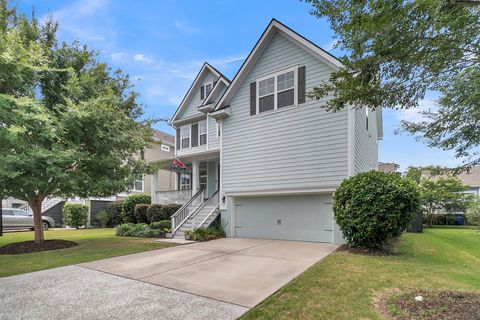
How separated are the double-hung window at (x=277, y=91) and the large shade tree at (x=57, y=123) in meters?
5.26

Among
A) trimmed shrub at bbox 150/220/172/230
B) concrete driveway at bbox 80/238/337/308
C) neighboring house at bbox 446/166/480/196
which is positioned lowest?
trimmed shrub at bbox 150/220/172/230

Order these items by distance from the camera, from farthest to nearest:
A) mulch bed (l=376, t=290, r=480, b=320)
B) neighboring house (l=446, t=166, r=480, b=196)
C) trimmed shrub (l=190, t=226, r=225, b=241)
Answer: neighboring house (l=446, t=166, r=480, b=196) → trimmed shrub (l=190, t=226, r=225, b=241) → mulch bed (l=376, t=290, r=480, b=320)

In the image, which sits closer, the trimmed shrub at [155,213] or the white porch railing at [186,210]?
the white porch railing at [186,210]

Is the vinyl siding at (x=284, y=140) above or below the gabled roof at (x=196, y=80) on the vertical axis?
below

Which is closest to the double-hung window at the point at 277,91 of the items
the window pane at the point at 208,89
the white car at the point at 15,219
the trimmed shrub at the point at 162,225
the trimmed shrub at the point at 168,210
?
the window pane at the point at 208,89

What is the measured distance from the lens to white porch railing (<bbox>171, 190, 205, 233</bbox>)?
45.1 feet

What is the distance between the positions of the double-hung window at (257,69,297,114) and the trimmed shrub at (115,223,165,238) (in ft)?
24.0

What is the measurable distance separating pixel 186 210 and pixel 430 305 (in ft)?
39.0

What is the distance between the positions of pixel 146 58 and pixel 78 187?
26.4 ft

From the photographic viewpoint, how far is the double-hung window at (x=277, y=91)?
39.0ft

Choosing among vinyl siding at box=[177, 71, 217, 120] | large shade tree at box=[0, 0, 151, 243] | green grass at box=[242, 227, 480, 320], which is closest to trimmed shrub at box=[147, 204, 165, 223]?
large shade tree at box=[0, 0, 151, 243]

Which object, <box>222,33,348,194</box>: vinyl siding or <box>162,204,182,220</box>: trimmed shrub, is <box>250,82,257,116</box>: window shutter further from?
<box>162,204,182,220</box>: trimmed shrub

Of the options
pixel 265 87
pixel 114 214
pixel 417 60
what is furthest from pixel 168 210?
pixel 417 60

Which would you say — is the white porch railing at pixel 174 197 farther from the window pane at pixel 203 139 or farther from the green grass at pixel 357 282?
the green grass at pixel 357 282
